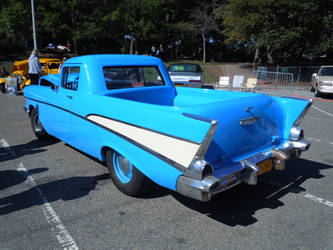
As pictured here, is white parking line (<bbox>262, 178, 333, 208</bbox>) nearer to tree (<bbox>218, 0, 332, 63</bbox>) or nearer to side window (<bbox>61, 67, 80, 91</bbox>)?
side window (<bbox>61, 67, 80, 91</bbox>)

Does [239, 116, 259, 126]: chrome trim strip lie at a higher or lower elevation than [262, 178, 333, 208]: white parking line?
higher

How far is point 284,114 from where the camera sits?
3727 mm

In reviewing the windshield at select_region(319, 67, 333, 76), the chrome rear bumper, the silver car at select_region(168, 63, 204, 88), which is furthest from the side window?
the windshield at select_region(319, 67, 333, 76)

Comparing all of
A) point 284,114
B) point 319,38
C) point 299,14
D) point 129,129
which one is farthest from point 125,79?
point 319,38

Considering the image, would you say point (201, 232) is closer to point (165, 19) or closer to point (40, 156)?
point (40, 156)

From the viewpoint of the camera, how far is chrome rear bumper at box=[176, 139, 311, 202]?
8.18 feet

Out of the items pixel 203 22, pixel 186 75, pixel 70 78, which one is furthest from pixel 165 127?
pixel 203 22

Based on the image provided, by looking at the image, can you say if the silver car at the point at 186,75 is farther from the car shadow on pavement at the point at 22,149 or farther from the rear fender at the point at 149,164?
the rear fender at the point at 149,164

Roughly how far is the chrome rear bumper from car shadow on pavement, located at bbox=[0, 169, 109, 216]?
1.64 metres

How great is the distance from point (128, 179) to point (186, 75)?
9931mm

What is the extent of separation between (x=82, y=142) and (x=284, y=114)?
2.87 m

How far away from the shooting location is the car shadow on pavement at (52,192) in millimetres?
3280

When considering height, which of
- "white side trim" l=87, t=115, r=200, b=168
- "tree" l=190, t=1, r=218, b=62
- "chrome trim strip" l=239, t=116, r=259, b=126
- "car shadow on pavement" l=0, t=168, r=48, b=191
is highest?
"tree" l=190, t=1, r=218, b=62

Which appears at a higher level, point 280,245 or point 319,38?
point 319,38
